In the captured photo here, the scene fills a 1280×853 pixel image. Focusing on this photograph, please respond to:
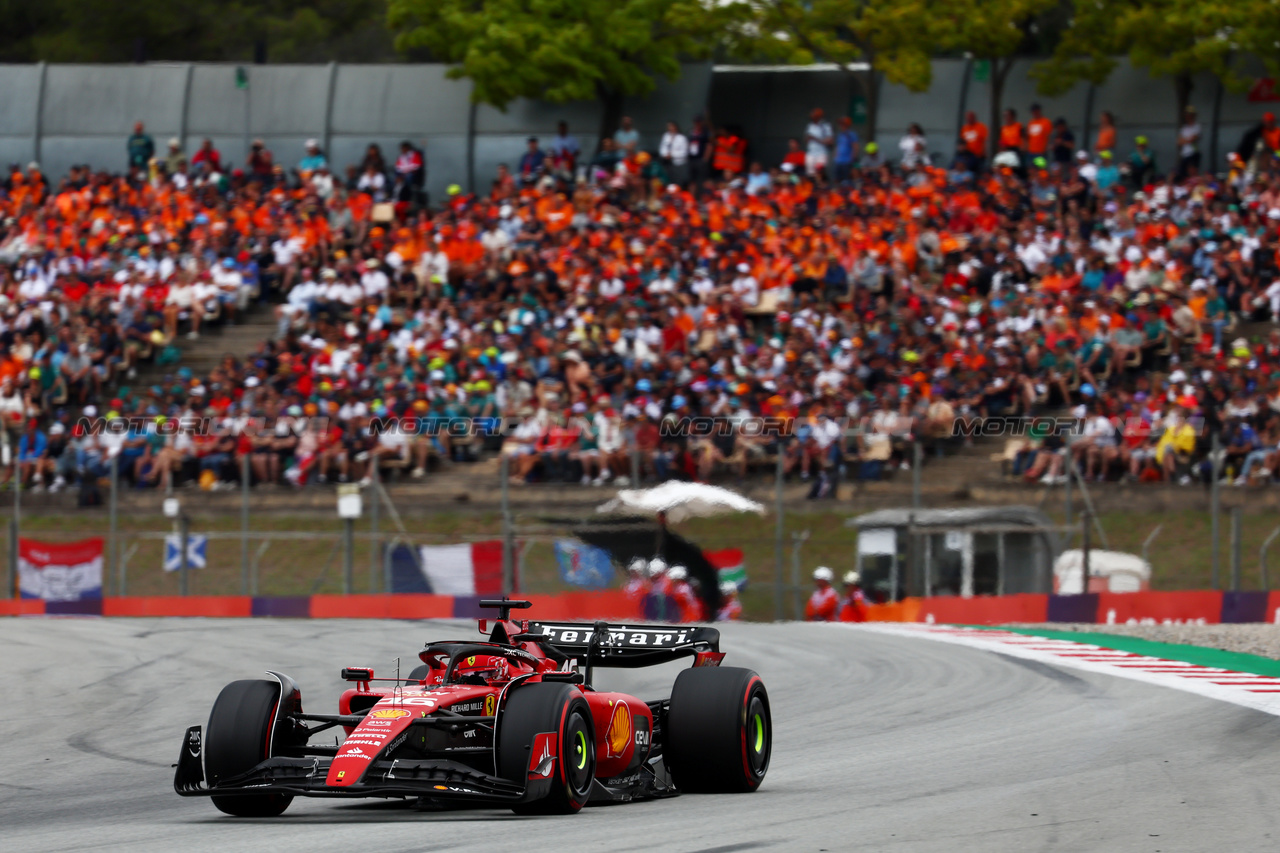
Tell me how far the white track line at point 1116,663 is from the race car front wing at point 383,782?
6406mm

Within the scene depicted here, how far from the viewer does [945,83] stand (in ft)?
115

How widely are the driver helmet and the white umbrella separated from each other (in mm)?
13228

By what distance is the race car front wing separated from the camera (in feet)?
23.6

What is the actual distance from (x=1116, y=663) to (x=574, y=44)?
22.2 meters

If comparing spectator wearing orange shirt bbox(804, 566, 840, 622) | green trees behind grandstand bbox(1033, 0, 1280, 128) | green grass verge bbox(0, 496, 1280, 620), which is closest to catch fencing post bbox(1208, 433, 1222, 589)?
green grass verge bbox(0, 496, 1280, 620)

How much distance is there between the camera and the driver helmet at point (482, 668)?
320 inches

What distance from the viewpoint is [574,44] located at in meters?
34.5

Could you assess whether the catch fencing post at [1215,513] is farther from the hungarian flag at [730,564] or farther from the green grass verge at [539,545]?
the hungarian flag at [730,564]

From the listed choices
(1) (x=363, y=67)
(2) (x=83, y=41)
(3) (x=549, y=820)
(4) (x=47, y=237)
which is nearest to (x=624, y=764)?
(3) (x=549, y=820)

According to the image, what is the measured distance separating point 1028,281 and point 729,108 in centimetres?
1166

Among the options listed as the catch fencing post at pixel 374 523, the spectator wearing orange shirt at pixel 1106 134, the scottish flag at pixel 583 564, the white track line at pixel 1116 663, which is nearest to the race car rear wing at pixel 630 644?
the white track line at pixel 1116 663

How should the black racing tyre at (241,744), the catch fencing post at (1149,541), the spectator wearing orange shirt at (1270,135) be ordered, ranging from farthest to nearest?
the spectator wearing orange shirt at (1270,135)
the catch fencing post at (1149,541)
the black racing tyre at (241,744)

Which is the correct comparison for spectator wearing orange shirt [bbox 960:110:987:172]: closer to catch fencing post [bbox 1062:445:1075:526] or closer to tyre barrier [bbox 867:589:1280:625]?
catch fencing post [bbox 1062:445:1075:526]

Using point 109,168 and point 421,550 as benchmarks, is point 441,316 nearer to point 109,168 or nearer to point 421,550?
point 421,550
